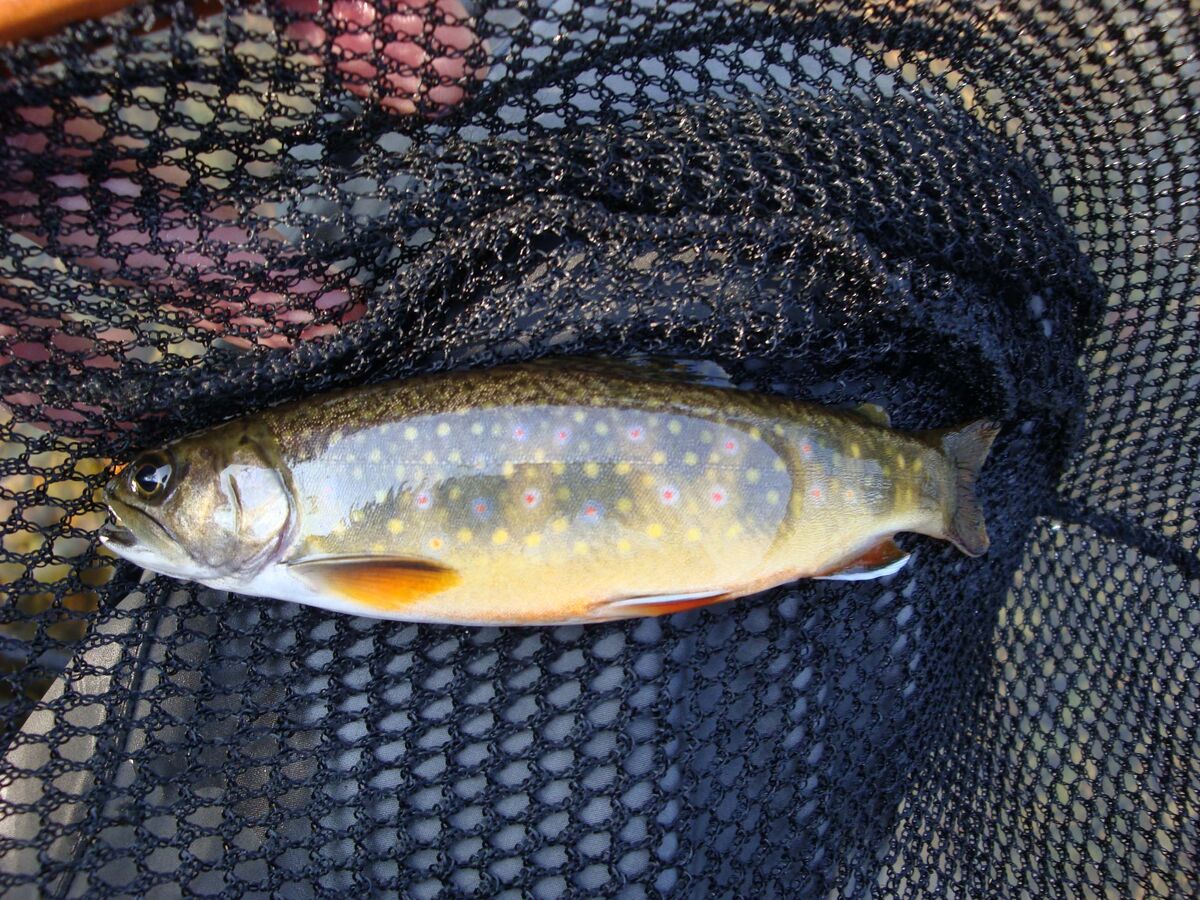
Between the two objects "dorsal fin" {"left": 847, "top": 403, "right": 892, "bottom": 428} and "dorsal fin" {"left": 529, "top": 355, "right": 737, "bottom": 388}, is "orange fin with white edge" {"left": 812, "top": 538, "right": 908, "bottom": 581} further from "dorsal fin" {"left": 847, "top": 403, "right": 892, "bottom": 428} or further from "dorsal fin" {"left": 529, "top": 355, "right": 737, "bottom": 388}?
"dorsal fin" {"left": 529, "top": 355, "right": 737, "bottom": 388}

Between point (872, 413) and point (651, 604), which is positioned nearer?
point (651, 604)

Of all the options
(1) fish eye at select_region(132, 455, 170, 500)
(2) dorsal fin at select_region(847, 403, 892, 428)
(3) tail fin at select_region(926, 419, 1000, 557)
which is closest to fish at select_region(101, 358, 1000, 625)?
(1) fish eye at select_region(132, 455, 170, 500)

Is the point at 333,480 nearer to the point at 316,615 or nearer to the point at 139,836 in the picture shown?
the point at 316,615

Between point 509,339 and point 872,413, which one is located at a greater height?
point 509,339

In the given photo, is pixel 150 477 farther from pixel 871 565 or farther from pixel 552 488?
pixel 871 565

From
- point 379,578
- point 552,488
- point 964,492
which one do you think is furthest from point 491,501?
point 964,492

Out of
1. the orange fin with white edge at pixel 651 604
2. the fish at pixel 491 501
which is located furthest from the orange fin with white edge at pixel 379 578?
the orange fin with white edge at pixel 651 604
